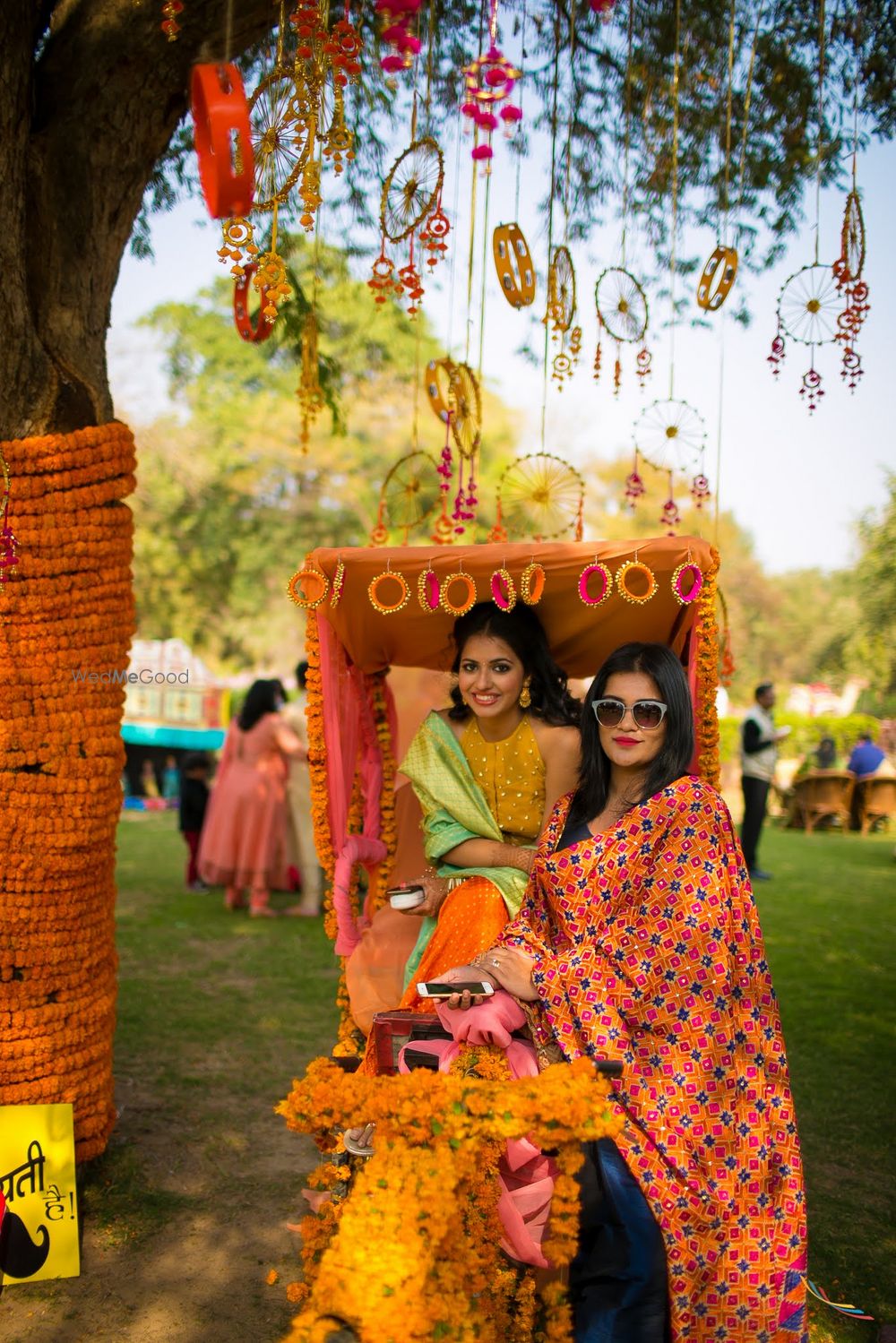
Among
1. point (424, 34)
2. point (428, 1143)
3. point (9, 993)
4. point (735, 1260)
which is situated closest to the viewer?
point (428, 1143)

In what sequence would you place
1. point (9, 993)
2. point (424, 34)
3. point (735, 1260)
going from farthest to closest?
point (424, 34)
point (9, 993)
point (735, 1260)

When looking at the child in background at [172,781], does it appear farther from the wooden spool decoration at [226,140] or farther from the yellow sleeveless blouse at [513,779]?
the wooden spool decoration at [226,140]

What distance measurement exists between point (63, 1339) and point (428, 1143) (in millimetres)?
1489

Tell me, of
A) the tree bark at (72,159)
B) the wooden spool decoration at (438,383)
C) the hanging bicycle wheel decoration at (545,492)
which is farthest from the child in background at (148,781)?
the tree bark at (72,159)

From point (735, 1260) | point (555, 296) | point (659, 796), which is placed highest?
point (555, 296)

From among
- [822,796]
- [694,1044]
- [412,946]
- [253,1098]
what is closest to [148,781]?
[822,796]

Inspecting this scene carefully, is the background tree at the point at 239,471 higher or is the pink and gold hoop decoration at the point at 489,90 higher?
the background tree at the point at 239,471

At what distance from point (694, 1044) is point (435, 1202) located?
33.4 inches

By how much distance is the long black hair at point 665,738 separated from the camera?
3.09 metres

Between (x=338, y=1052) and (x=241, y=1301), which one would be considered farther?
(x=338, y=1052)

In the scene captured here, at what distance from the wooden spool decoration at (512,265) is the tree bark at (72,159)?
3.77ft

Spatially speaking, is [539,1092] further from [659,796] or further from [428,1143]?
[659,796]

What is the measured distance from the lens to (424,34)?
5.54 metres

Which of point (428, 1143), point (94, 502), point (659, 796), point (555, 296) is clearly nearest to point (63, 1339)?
point (428, 1143)
